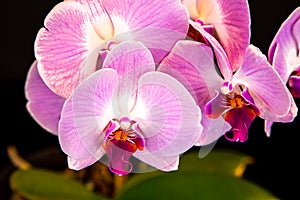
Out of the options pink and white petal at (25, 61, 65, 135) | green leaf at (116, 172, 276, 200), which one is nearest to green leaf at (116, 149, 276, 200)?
green leaf at (116, 172, 276, 200)

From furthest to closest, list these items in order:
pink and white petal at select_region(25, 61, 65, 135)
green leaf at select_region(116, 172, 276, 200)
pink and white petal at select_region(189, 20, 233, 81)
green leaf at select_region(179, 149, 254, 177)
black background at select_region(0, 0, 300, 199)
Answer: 1. black background at select_region(0, 0, 300, 199)
2. green leaf at select_region(179, 149, 254, 177)
3. green leaf at select_region(116, 172, 276, 200)
4. pink and white petal at select_region(25, 61, 65, 135)
5. pink and white petal at select_region(189, 20, 233, 81)

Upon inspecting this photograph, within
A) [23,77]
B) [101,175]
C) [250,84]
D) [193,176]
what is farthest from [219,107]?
[23,77]

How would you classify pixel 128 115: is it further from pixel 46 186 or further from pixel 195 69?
pixel 46 186

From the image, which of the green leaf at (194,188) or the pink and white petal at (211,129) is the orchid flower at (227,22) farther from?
the green leaf at (194,188)

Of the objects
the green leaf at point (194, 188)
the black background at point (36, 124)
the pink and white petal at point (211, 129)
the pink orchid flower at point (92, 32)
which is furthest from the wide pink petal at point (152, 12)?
the black background at point (36, 124)

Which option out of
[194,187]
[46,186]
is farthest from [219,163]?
[46,186]

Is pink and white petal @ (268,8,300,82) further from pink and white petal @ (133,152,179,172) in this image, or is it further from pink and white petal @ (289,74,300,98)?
pink and white petal @ (133,152,179,172)
